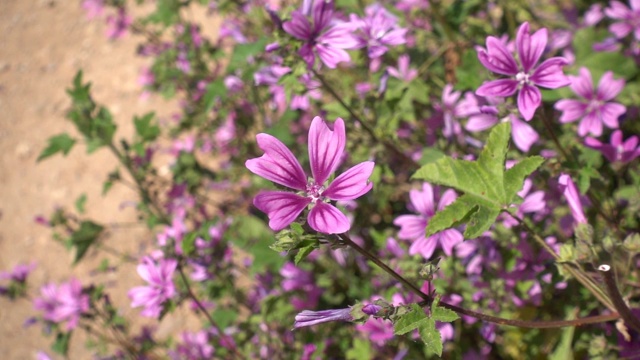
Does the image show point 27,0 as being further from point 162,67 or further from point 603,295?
point 603,295

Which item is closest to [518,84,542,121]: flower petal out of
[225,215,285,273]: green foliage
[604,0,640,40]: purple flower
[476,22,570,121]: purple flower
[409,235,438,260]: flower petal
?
[476,22,570,121]: purple flower

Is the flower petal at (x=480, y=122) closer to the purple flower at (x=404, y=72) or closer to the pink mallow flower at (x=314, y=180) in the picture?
the purple flower at (x=404, y=72)

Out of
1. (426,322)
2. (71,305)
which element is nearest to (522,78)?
(426,322)

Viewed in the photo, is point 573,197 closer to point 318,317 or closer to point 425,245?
point 425,245

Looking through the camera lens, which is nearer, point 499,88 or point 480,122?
point 499,88

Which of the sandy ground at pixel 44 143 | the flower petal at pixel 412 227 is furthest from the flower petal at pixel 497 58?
the sandy ground at pixel 44 143

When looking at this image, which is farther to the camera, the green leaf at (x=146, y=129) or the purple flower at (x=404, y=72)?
the green leaf at (x=146, y=129)
